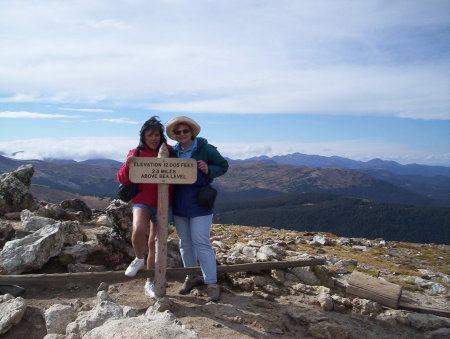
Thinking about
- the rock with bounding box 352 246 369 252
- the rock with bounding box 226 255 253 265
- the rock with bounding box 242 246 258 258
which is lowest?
the rock with bounding box 352 246 369 252

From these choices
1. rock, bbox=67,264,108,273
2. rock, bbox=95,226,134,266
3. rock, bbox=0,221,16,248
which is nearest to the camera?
rock, bbox=67,264,108,273

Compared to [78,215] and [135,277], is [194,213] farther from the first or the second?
[78,215]

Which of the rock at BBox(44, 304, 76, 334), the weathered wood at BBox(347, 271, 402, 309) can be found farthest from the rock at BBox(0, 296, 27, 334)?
the weathered wood at BBox(347, 271, 402, 309)

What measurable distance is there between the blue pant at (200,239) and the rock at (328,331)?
259 cm

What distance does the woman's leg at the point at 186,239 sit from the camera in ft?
28.2

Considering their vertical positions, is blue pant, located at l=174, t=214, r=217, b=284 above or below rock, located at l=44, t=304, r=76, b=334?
above

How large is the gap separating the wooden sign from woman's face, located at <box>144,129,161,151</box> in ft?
2.41

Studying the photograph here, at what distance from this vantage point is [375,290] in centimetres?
1017

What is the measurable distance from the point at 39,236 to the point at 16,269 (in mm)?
1321

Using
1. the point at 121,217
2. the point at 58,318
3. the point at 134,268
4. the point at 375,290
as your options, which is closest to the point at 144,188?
the point at 134,268

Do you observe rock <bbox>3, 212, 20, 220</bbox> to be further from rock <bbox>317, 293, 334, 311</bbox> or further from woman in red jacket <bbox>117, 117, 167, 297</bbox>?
rock <bbox>317, 293, 334, 311</bbox>

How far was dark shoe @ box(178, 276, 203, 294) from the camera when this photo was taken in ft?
30.3

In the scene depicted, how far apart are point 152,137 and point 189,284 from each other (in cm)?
401

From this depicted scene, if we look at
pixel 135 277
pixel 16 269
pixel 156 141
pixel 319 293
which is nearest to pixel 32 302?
pixel 16 269
